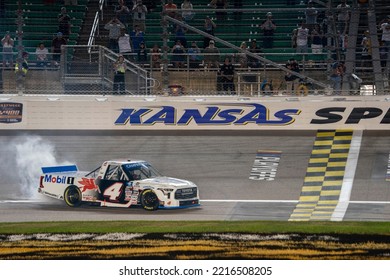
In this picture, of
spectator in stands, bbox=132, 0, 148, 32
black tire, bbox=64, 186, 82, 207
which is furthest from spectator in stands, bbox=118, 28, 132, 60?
black tire, bbox=64, 186, 82, 207

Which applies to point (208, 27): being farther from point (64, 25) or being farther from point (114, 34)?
point (64, 25)

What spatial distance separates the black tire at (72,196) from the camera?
62.6 ft

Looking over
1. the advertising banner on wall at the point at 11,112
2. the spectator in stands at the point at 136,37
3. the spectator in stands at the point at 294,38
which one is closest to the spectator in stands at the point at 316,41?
the spectator in stands at the point at 294,38

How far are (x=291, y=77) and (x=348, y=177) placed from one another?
5622mm

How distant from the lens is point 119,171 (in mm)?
18953

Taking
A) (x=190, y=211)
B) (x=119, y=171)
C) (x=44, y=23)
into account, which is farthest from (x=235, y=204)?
(x=44, y=23)

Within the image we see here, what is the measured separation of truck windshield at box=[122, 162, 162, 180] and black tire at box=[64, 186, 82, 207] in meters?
0.98

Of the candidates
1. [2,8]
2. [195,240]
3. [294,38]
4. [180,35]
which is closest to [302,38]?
[294,38]

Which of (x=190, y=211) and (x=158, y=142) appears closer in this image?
(x=190, y=211)

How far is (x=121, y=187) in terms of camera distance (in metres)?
18.8

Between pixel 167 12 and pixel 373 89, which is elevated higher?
pixel 167 12

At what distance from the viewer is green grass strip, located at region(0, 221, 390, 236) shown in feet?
56.0

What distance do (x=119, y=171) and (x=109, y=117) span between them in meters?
5.86
